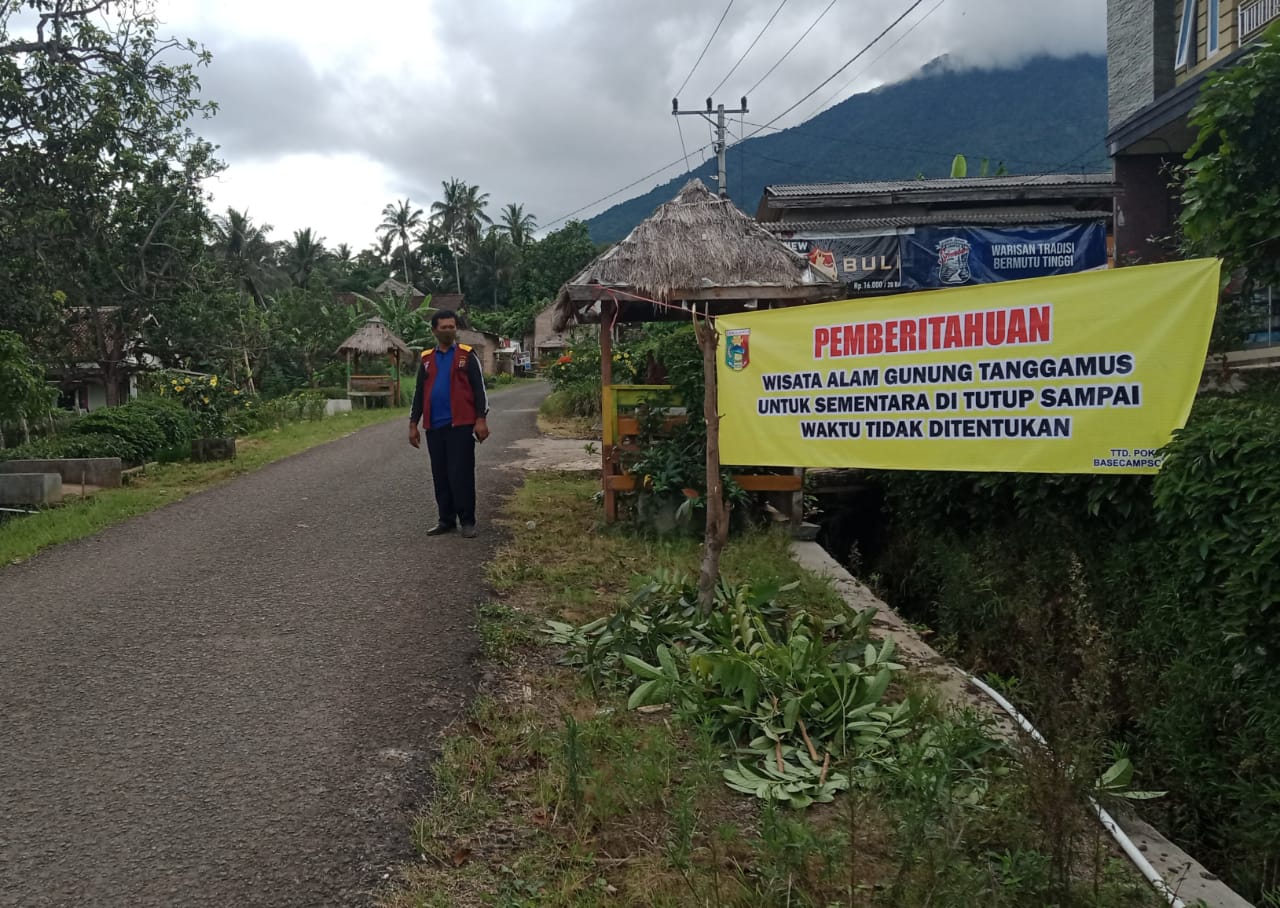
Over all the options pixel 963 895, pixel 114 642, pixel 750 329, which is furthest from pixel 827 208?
pixel 963 895

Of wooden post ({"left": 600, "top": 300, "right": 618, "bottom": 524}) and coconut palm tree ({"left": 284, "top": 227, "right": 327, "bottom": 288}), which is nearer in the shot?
wooden post ({"left": 600, "top": 300, "right": 618, "bottom": 524})

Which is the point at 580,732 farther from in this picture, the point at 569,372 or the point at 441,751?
the point at 569,372

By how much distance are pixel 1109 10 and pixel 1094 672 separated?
44.0ft

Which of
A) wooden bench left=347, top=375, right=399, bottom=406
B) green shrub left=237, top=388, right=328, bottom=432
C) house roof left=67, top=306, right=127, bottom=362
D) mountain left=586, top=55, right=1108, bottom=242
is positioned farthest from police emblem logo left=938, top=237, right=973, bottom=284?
mountain left=586, top=55, right=1108, bottom=242

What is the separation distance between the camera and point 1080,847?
9.02ft

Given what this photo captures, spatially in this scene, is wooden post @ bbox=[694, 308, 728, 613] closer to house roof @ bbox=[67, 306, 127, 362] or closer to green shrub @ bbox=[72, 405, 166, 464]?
green shrub @ bbox=[72, 405, 166, 464]

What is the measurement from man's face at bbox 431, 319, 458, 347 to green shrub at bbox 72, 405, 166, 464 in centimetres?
716

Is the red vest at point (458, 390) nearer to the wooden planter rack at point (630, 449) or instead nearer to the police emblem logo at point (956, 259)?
the wooden planter rack at point (630, 449)

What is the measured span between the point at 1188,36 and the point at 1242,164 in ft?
30.6

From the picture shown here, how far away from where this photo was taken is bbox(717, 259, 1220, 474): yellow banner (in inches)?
179

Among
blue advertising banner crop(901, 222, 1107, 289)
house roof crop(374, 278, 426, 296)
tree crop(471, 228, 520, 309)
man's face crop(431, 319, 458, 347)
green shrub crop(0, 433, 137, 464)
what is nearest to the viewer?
man's face crop(431, 319, 458, 347)

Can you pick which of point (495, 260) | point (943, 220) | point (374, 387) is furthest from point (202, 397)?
point (495, 260)

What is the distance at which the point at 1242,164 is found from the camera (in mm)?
5004

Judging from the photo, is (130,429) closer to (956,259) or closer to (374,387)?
(956,259)
